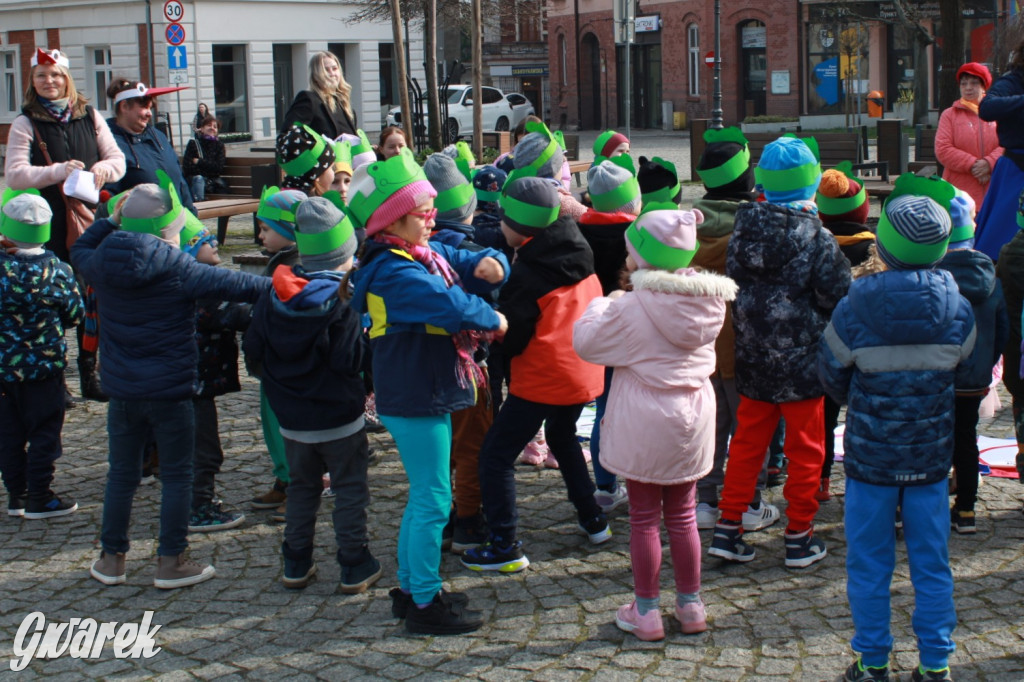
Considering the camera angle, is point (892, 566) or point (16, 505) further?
point (16, 505)

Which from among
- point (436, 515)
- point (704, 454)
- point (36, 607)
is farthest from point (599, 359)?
point (36, 607)

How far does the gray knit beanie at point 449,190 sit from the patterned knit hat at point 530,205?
0.75 ft

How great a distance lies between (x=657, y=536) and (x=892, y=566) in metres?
0.84

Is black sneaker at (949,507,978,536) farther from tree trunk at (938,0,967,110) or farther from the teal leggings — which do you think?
tree trunk at (938,0,967,110)

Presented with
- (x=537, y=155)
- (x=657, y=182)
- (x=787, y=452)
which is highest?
(x=537, y=155)

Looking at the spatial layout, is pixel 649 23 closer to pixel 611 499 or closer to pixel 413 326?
pixel 611 499

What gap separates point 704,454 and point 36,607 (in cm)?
275

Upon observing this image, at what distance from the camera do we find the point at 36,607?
16.7 feet

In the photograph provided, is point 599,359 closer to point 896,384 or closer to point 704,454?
point 704,454

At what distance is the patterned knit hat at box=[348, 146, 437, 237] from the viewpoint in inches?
179

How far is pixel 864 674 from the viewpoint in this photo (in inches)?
164

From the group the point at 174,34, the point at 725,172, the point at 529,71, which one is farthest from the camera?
the point at 529,71

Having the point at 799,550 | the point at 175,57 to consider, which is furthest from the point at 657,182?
the point at 175,57

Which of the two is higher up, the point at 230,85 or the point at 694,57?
the point at 694,57
